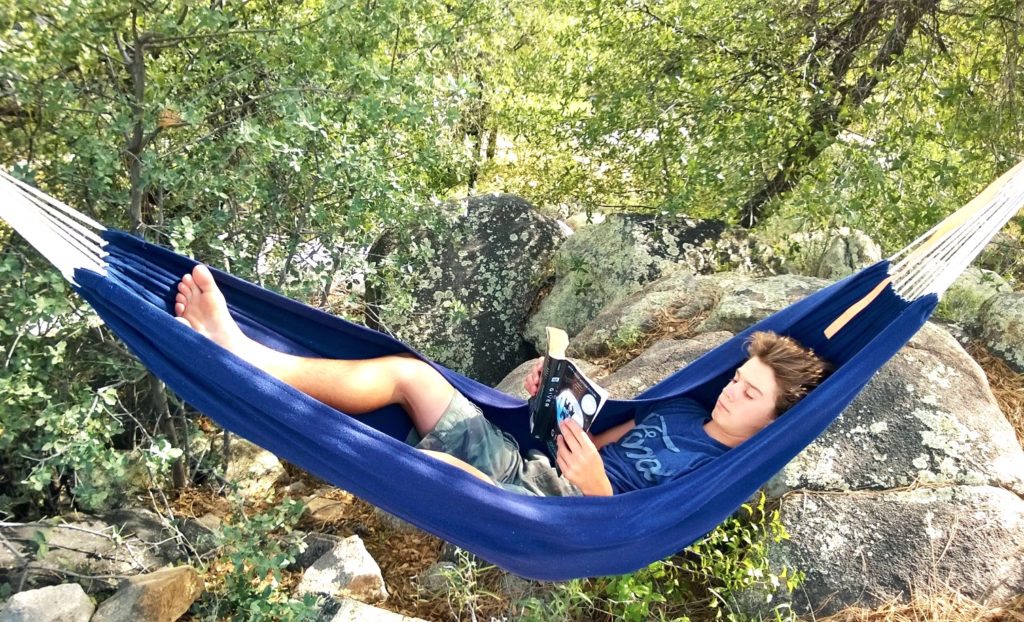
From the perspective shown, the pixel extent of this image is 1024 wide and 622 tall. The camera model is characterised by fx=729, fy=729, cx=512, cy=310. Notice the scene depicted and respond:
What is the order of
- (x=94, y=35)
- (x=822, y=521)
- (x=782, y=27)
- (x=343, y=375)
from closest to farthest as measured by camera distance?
1. (x=94, y=35)
2. (x=343, y=375)
3. (x=822, y=521)
4. (x=782, y=27)

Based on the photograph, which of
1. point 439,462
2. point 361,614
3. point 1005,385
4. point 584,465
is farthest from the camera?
point 1005,385

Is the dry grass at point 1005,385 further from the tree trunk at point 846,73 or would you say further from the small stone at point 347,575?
the small stone at point 347,575

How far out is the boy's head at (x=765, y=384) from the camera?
1.83 meters

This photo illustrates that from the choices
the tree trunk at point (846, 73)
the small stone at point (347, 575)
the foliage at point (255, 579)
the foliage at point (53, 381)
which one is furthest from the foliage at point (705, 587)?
the tree trunk at point (846, 73)

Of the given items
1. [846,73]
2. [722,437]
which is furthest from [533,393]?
[846,73]

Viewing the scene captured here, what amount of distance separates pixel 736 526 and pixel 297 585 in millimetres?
1444

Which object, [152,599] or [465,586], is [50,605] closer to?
[152,599]

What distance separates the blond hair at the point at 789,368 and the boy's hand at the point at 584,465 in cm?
50

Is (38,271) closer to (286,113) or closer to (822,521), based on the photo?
(286,113)

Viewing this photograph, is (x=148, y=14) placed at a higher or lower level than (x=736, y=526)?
higher

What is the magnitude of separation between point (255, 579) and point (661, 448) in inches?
56.3

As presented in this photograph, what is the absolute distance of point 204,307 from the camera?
72.8 inches

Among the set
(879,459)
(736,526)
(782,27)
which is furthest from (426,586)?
(782,27)

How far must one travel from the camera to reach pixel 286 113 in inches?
77.7
